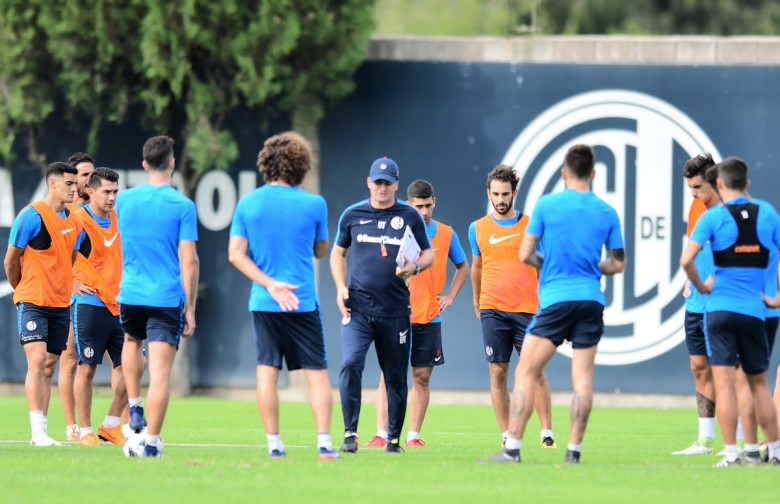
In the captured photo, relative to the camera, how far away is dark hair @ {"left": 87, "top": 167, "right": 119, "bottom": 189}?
470 inches

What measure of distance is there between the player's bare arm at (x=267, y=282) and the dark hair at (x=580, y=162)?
6.77ft

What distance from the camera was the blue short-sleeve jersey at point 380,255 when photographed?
11.1 metres

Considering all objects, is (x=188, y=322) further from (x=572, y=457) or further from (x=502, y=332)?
(x=502, y=332)

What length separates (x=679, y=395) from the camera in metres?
19.2

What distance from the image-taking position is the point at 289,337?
9961mm

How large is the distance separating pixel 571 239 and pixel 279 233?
2.00m

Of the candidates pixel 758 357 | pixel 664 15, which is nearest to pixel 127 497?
pixel 758 357

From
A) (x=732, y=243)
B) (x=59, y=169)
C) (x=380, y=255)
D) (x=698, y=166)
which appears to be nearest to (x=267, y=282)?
(x=380, y=255)


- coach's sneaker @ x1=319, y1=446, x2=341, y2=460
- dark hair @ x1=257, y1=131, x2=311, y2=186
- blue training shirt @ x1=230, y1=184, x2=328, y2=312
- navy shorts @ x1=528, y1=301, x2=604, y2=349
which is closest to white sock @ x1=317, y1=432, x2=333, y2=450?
coach's sneaker @ x1=319, y1=446, x2=341, y2=460

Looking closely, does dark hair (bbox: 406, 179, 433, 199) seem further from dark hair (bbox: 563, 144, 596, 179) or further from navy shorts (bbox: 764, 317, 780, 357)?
navy shorts (bbox: 764, 317, 780, 357)

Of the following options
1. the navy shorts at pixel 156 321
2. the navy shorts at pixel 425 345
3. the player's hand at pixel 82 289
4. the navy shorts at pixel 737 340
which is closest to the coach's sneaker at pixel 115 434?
the player's hand at pixel 82 289

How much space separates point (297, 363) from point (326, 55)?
9.78 meters

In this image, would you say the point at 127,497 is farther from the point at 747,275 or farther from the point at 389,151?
the point at 389,151

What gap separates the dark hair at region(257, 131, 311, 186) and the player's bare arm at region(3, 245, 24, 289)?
276cm
